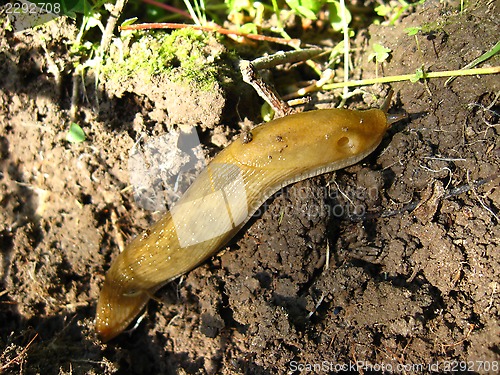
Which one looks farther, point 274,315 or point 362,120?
point 362,120

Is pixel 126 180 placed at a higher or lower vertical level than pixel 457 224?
higher

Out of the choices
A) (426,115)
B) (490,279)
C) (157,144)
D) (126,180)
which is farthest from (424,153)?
(126,180)

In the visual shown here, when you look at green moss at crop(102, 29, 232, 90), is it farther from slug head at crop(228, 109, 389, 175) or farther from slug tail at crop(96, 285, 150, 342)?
slug tail at crop(96, 285, 150, 342)

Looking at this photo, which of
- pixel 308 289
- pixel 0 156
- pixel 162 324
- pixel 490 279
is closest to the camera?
pixel 490 279

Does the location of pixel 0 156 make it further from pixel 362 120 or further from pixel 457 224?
pixel 457 224

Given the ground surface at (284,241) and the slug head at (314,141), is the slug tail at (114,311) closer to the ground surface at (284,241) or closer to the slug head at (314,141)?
the ground surface at (284,241)

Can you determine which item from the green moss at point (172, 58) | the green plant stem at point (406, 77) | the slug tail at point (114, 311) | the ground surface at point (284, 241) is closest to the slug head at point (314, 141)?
the ground surface at point (284, 241)
